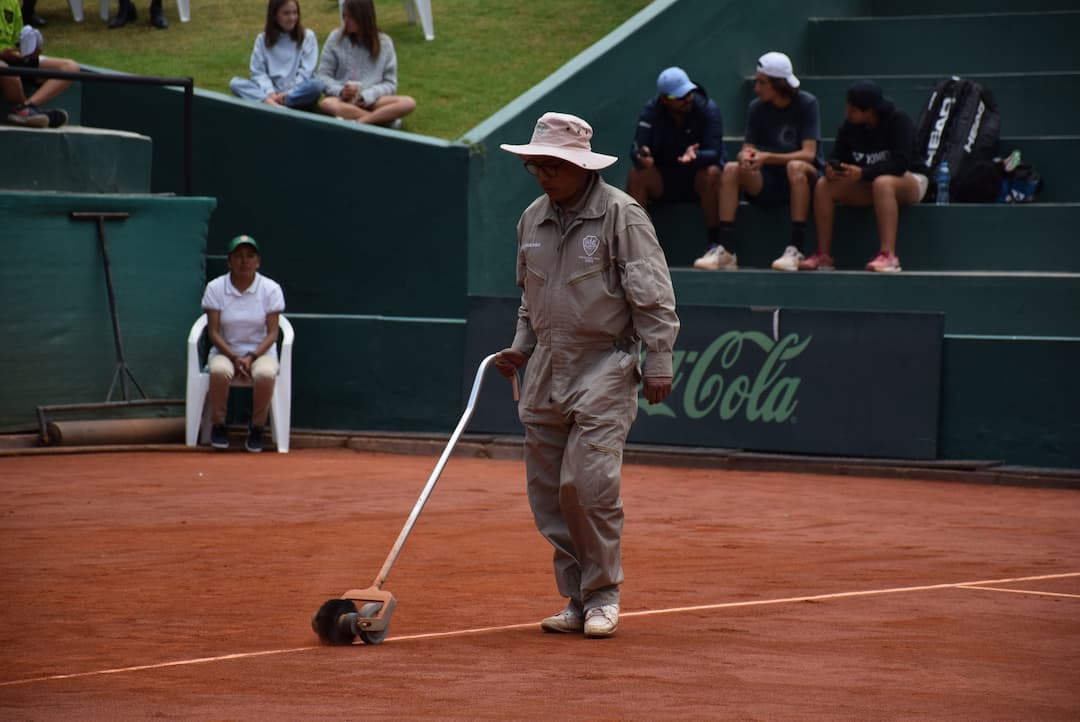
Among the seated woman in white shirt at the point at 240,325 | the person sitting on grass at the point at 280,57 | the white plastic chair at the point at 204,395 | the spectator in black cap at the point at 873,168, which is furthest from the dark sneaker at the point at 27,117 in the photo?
the spectator in black cap at the point at 873,168

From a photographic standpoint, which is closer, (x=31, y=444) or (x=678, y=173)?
(x=31, y=444)

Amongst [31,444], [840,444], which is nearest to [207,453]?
[31,444]

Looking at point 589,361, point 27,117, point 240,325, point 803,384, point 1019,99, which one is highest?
point 1019,99

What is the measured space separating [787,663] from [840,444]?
7162 millimetres

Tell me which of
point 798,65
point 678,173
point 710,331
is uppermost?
point 798,65

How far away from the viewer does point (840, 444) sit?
1312 centimetres

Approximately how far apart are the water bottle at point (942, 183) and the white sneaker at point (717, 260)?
2.09 meters

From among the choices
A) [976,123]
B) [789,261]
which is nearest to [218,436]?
[789,261]

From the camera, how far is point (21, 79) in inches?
586

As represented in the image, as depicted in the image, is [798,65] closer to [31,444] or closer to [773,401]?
[773,401]

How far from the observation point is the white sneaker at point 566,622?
6.76 meters

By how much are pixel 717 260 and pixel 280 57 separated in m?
5.32

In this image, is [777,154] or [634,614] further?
[777,154]

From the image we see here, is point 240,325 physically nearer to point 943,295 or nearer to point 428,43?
point 943,295
